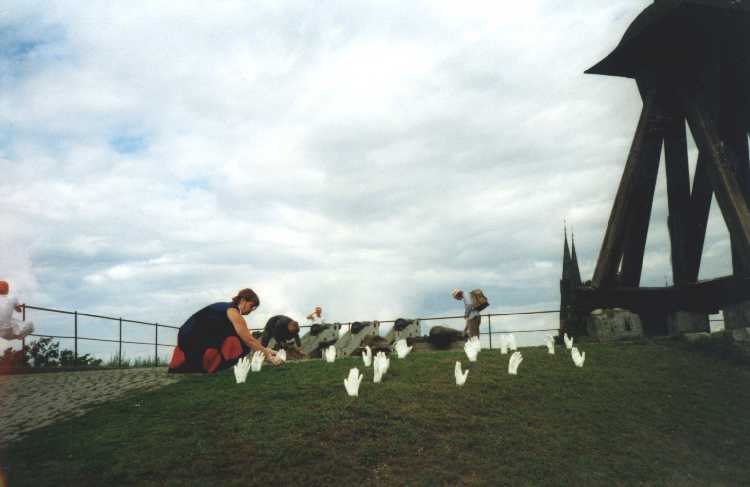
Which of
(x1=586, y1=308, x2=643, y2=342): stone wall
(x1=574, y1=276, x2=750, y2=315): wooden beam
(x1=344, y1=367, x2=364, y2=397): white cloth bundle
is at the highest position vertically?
(x1=574, y1=276, x2=750, y2=315): wooden beam

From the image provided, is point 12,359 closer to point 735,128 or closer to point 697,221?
point 697,221

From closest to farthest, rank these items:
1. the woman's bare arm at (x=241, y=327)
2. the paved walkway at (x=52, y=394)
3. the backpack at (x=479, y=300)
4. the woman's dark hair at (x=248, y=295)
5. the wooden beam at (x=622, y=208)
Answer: the paved walkway at (x=52, y=394) → the woman's bare arm at (x=241, y=327) → the woman's dark hair at (x=248, y=295) → the wooden beam at (x=622, y=208) → the backpack at (x=479, y=300)

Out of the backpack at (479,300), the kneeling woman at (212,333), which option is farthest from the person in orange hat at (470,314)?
the kneeling woman at (212,333)

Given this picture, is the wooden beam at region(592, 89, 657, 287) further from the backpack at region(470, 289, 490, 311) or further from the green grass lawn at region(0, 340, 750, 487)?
the backpack at region(470, 289, 490, 311)

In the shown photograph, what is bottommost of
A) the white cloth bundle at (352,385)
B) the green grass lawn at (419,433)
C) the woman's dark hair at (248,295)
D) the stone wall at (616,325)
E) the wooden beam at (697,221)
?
the green grass lawn at (419,433)

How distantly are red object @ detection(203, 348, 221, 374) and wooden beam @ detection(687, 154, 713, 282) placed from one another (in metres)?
9.31

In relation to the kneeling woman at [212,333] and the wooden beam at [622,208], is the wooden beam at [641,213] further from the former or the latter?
the kneeling woman at [212,333]

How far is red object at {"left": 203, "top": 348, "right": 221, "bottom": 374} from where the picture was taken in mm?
8867

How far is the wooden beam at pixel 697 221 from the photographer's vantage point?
11.5 m

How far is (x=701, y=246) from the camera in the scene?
11539 mm

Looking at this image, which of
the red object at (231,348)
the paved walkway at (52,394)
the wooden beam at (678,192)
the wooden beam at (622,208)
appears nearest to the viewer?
the paved walkway at (52,394)

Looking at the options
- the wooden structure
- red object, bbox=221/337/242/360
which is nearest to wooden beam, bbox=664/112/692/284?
the wooden structure

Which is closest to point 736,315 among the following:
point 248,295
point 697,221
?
point 697,221

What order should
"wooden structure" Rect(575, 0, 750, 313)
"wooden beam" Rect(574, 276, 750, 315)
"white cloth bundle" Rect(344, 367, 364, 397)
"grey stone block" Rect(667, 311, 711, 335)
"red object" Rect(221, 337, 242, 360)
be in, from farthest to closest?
"grey stone block" Rect(667, 311, 711, 335) < "wooden beam" Rect(574, 276, 750, 315) < "wooden structure" Rect(575, 0, 750, 313) < "red object" Rect(221, 337, 242, 360) < "white cloth bundle" Rect(344, 367, 364, 397)
